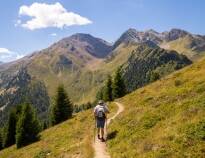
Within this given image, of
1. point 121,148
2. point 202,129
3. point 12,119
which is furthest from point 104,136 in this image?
point 12,119

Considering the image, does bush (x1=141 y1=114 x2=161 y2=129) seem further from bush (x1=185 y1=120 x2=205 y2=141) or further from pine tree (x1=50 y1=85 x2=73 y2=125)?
pine tree (x1=50 y1=85 x2=73 y2=125)

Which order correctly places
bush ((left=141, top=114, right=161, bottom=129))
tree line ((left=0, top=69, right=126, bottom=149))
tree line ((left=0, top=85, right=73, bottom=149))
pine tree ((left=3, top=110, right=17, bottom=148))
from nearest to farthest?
bush ((left=141, top=114, right=161, bottom=129)), tree line ((left=0, top=85, right=73, bottom=149)), tree line ((left=0, top=69, right=126, bottom=149)), pine tree ((left=3, top=110, right=17, bottom=148))

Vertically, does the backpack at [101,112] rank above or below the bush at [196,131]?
above

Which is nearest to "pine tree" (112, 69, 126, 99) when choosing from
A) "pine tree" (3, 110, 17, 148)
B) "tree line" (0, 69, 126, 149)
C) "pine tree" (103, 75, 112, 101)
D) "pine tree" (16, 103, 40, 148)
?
"tree line" (0, 69, 126, 149)

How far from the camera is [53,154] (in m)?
30.8

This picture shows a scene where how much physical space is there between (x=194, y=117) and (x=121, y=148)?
5.17m

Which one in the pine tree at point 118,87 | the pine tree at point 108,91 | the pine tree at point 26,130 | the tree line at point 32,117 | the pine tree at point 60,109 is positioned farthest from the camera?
the pine tree at point 108,91

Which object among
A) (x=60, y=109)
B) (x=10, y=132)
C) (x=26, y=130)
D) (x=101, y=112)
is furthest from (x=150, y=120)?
(x=60, y=109)

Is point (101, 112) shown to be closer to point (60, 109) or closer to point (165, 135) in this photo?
point (165, 135)

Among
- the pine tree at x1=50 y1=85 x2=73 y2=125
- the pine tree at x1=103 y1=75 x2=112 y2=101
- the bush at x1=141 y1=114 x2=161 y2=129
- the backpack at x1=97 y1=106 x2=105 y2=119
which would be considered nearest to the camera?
the bush at x1=141 y1=114 x2=161 y2=129

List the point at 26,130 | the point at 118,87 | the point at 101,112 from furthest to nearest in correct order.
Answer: the point at 118,87 < the point at 26,130 < the point at 101,112

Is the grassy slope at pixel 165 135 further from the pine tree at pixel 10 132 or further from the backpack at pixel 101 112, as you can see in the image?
the pine tree at pixel 10 132

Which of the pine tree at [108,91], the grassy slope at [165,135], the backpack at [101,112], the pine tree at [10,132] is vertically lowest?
the pine tree at [10,132]

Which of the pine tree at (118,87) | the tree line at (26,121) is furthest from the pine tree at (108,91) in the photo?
the tree line at (26,121)
